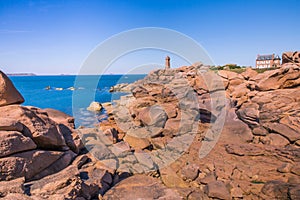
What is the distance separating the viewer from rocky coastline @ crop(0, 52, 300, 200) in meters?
6.07

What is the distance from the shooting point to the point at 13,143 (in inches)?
226

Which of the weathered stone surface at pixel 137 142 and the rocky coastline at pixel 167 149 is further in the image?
the weathered stone surface at pixel 137 142

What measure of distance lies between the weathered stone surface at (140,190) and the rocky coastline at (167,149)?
40mm

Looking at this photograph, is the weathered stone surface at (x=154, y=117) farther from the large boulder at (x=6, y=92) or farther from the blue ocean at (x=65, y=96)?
the blue ocean at (x=65, y=96)

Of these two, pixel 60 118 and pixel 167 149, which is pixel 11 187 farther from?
pixel 167 149

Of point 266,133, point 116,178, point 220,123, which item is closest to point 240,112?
point 220,123

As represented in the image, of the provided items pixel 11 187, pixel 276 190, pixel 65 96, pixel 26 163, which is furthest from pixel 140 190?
pixel 65 96

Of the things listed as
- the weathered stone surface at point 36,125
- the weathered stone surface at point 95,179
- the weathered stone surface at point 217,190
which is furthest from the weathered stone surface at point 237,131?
the weathered stone surface at point 36,125

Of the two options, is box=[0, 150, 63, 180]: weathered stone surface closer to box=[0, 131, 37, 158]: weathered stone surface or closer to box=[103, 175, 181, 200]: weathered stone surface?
box=[0, 131, 37, 158]: weathered stone surface

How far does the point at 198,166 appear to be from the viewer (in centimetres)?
1123

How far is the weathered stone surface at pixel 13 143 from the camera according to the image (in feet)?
18.0

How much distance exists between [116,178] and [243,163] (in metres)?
6.86

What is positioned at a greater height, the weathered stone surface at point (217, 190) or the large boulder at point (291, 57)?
the large boulder at point (291, 57)

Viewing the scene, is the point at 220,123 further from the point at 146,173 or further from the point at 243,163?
the point at 146,173
